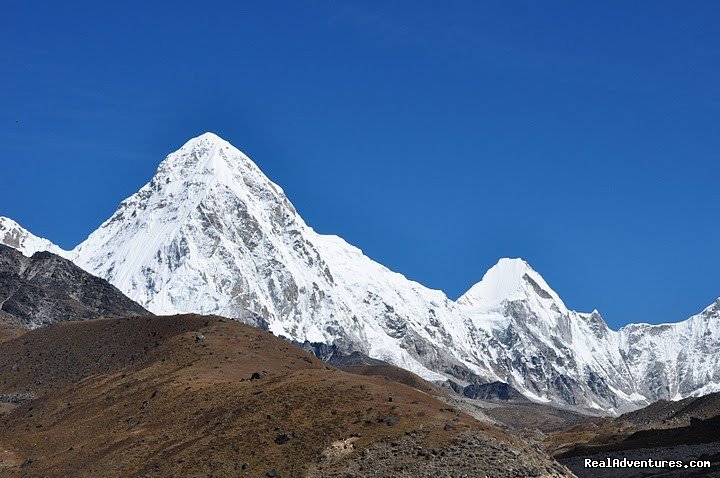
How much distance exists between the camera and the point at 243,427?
377ft

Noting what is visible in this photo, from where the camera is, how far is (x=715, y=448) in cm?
15325

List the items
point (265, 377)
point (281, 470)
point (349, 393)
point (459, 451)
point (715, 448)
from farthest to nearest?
point (715, 448)
point (265, 377)
point (349, 393)
point (281, 470)
point (459, 451)

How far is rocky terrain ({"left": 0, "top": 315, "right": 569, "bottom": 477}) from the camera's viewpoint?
98.9 m

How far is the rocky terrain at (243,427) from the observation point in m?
98.9

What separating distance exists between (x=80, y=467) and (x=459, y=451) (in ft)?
165

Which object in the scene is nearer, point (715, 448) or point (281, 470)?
point (281, 470)

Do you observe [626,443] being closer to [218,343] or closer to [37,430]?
[218,343]

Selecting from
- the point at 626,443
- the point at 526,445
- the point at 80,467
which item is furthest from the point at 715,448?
the point at 80,467

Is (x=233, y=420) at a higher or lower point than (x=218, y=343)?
lower

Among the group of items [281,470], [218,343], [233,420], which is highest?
[218,343]

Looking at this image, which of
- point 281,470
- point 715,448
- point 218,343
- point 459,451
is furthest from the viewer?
point 218,343

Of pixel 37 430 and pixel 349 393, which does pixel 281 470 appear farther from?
pixel 37 430

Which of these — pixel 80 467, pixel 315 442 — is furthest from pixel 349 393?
pixel 80 467

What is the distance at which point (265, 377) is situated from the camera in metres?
139
